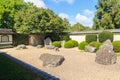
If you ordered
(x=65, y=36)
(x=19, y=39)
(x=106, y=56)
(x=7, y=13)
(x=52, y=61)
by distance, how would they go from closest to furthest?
(x=52, y=61) → (x=106, y=56) → (x=65, y=36) → (x=19, y=39) → (x=7, y=13)

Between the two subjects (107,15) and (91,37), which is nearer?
(91,37)

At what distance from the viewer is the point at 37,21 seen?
29812 millimetres

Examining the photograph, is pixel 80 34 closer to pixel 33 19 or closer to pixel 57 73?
pixel 33 19

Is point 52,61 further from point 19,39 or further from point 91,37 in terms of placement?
point 19,39

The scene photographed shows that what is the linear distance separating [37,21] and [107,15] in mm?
17245

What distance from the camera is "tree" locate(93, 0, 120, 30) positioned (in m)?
39.8

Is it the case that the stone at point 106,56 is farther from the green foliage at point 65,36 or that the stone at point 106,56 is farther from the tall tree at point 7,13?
the tall tree at point 7,13

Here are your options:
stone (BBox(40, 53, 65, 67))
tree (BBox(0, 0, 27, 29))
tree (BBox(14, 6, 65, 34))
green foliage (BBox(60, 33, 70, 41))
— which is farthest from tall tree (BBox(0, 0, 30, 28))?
stone (BBox(40, 53, 65, 67))

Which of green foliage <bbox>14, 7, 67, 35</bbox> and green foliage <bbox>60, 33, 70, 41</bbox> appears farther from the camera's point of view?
green foliage <bbox>60, 33, 70, 41</bbox>

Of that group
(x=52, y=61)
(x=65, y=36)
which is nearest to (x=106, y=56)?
(x=52, y=61)

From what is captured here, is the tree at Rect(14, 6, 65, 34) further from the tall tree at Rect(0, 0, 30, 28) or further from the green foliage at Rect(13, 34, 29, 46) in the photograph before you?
the tall tree at Rect(0, 0, 30, 28)

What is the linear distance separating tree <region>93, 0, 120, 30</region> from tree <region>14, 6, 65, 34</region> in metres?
12.8

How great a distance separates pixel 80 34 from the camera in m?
32.2


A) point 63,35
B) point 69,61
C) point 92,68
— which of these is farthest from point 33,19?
point 92,68
